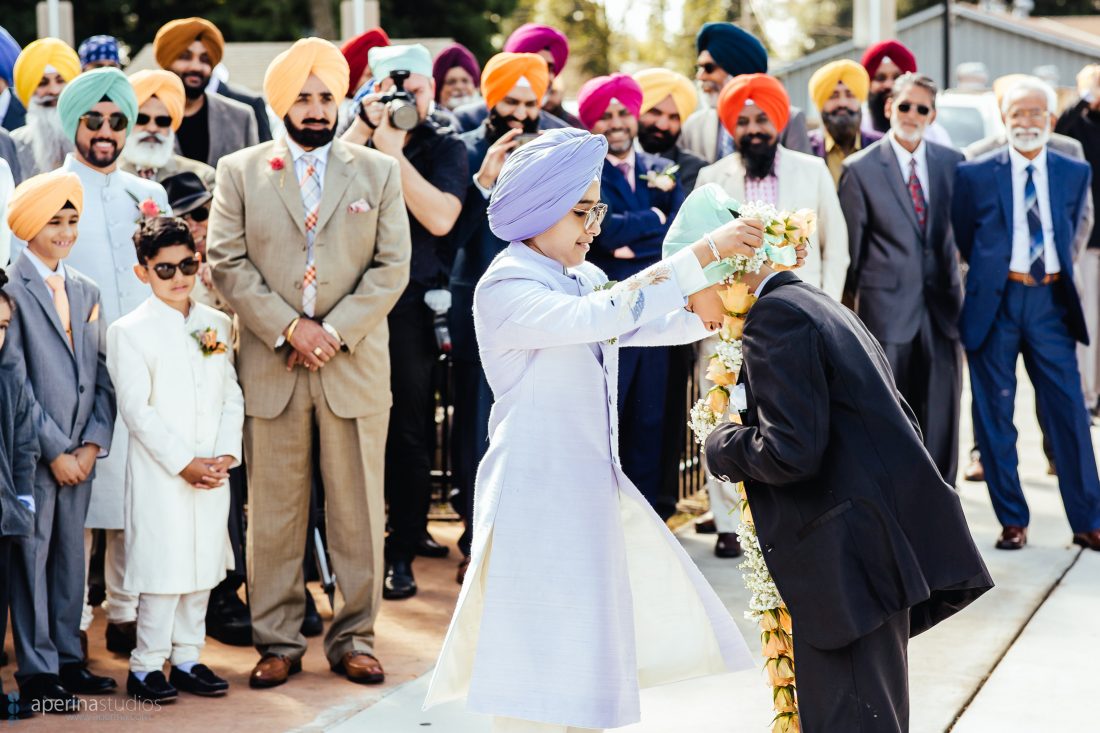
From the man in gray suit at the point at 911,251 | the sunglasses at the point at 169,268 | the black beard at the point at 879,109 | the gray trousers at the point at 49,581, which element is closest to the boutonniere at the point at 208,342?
the sunglasses at the point at 169,268

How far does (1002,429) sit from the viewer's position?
8.01 m

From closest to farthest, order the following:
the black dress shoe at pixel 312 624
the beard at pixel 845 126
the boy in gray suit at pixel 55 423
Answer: the boy in gray suit at pixel 55 423 → the black dress shoe at pixel 312 624 → the beard at pixel 845 126

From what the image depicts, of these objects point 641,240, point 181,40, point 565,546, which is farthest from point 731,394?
point 181,40

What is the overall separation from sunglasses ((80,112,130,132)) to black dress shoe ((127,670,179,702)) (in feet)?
7.91

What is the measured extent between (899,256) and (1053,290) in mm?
864

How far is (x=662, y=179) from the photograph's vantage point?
313 inches

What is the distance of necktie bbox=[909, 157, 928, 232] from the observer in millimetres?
8414

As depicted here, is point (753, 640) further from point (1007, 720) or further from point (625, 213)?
point (625, 213)

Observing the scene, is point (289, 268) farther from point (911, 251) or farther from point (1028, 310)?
point (1028, 310)

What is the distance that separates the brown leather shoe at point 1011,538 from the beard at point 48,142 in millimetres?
5201

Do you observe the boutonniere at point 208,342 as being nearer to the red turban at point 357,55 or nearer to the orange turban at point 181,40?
the orange turban at point 181,40

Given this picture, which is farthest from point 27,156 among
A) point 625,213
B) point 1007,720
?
point 1007,720

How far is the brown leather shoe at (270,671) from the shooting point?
592cm

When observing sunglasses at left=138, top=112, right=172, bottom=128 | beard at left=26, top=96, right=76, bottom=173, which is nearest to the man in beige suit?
sunglasses at left=138, top=112, right=172, bottom=128
